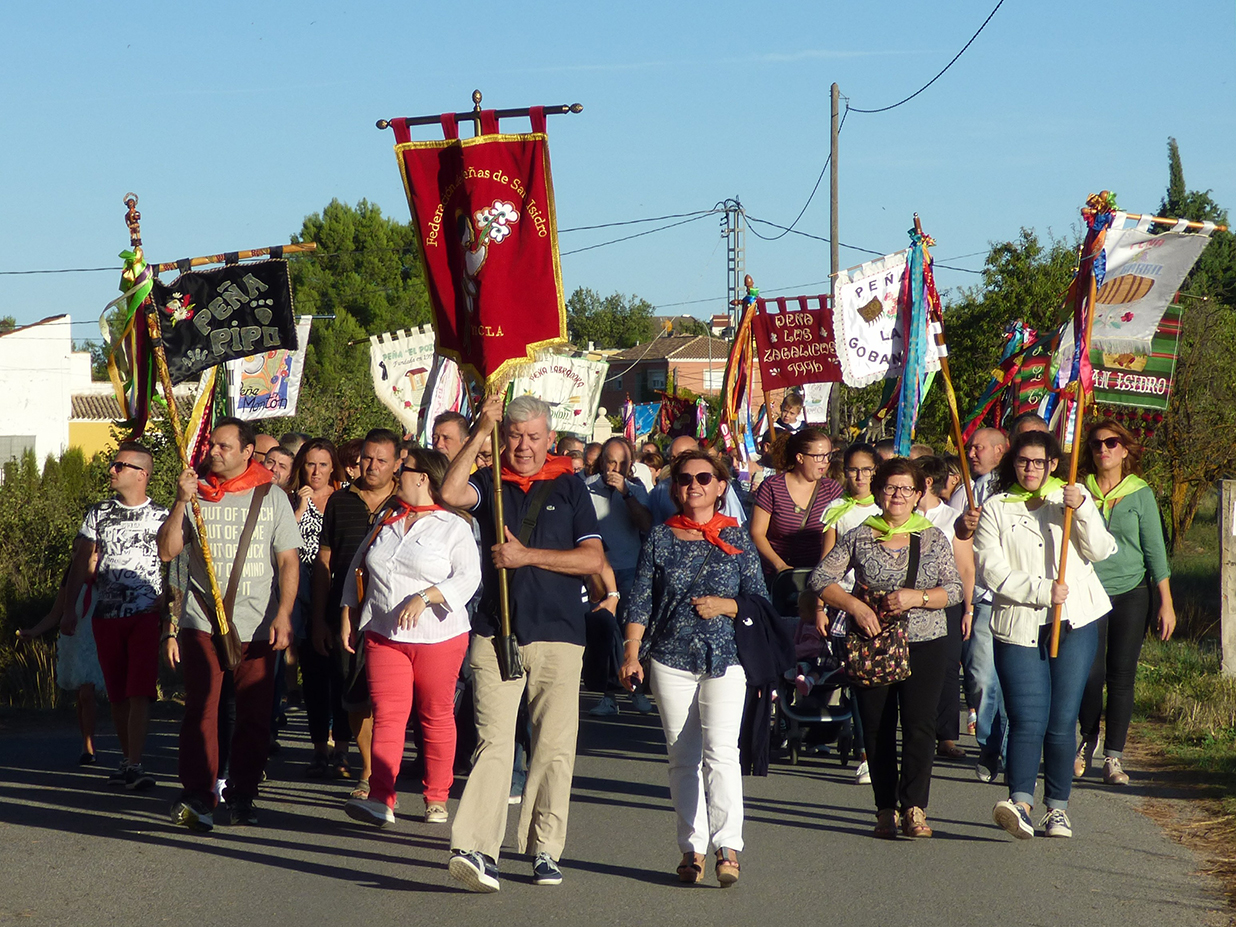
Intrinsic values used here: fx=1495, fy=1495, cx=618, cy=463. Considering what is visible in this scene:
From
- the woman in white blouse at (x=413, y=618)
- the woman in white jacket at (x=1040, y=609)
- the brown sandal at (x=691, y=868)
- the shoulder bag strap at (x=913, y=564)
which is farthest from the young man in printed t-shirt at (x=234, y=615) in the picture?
the woman in white jacket at (x=1040, y=609)

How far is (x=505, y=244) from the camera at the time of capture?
22.5 feet

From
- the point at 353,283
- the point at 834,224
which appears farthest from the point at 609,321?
the point at 834,224

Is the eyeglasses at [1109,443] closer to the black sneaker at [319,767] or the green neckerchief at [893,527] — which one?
the green neckerchief at [893,527]

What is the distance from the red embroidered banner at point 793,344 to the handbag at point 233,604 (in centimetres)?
979

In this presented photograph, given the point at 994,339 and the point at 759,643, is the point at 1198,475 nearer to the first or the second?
the point at 994,339

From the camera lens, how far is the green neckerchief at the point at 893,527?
7012 millimetres

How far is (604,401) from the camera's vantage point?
106312 millimetres

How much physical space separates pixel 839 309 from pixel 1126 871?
6.59 m

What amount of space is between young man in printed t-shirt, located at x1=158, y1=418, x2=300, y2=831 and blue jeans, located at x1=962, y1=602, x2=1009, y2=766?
3.98 m

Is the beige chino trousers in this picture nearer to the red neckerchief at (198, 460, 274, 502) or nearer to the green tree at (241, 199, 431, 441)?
the red neckerchief at (198, 460, 274, 502)

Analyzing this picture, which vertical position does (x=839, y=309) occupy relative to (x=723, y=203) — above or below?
below

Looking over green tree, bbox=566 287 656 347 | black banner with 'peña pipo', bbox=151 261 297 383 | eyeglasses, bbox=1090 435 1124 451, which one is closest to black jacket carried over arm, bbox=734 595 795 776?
eyeglasses, bbox=1090 435 1124 451

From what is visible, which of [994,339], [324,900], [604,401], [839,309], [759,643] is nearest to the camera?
[324,900]

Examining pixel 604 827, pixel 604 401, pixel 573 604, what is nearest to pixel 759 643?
pixel 573 604
